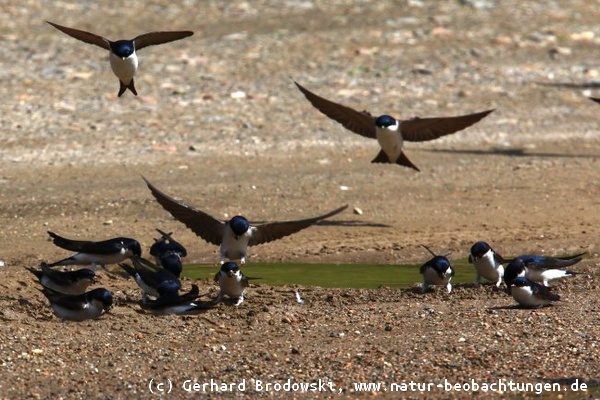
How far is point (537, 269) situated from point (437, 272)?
2.38 ft

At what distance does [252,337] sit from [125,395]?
1525 millimetres

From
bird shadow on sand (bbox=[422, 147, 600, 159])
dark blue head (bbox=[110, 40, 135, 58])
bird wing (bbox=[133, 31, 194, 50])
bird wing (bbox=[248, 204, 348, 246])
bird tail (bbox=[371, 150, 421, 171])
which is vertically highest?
bird wing (bbox=[133, 31, 194, 50])

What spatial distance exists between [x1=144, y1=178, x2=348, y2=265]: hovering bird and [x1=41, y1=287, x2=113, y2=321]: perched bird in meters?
1.69

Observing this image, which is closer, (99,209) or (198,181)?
(99,209)

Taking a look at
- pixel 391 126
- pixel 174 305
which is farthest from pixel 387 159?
pixel 174 305

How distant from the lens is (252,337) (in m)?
9.79

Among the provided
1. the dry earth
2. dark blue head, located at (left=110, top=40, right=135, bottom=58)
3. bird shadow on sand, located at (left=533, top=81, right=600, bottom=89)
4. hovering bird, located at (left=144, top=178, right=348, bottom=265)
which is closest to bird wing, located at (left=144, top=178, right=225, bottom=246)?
hovering bird, located at (left=144, top=178, right=348, bottom=265)

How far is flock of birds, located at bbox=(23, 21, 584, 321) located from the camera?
10.2m

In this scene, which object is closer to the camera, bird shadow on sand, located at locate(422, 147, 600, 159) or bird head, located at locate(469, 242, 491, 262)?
bird head, located at locate(469, 242, 491, 262)

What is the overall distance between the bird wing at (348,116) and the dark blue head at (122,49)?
10.0 ft

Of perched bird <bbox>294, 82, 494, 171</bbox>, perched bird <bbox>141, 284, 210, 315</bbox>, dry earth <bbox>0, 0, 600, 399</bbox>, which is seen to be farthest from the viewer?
perched bird <bbox>294, 82, 494, 171</bbox>

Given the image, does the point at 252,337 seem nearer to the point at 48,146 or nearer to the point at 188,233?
the point at 188,233

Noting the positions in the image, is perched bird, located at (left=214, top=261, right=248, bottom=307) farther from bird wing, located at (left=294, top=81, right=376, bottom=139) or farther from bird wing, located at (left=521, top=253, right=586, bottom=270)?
bird wing, located at (left=294, top=81, right=376, bottom=139)

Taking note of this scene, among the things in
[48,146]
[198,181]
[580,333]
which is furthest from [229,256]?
[48,146]
